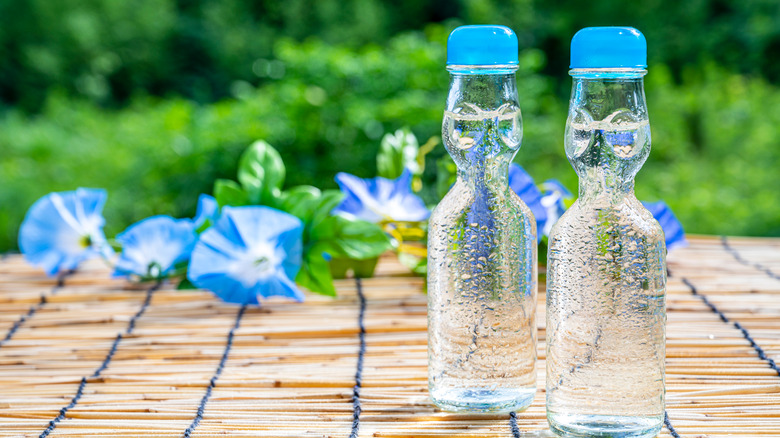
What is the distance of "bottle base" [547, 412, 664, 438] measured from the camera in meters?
0.65

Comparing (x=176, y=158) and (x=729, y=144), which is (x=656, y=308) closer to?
(x=176, y=158)

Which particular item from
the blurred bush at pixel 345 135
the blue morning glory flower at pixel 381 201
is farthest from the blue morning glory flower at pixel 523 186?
the blurred bush at pixel 345 135

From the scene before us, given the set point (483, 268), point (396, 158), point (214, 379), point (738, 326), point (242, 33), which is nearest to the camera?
point (483, 268)

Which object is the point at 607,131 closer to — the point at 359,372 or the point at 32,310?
the point at 359,372

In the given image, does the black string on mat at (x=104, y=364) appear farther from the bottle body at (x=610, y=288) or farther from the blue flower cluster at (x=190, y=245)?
the bottle body at (x=610, y=288)

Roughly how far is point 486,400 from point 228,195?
1.64 ft

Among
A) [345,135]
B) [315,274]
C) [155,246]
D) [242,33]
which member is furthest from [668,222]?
[242,33]

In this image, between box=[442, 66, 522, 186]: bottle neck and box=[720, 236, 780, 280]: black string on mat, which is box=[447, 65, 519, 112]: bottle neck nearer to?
box=[442, 66, 522, 186]: bottle neck

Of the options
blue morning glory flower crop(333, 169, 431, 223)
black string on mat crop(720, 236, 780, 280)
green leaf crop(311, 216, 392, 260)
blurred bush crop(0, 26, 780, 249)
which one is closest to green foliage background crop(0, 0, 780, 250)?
blurred bush crop(0, 26, 780, 249)

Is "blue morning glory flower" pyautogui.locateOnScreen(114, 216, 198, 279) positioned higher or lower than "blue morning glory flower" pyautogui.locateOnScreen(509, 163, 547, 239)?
lower

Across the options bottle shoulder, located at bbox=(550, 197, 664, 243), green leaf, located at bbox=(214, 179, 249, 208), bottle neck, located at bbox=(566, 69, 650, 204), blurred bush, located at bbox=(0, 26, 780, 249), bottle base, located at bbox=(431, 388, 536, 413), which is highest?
blurred bush, located at bbox=(0, 26, 780, 249)

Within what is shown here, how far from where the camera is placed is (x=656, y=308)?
65 centimetres

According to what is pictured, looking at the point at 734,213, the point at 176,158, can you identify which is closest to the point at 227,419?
the point at 176,158

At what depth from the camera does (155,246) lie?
113 centimetres
